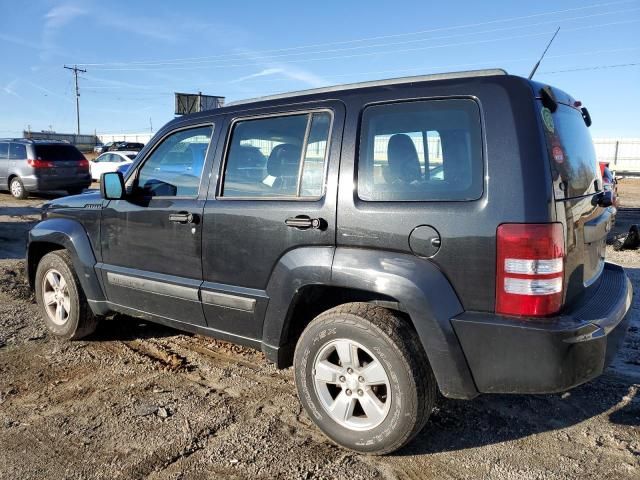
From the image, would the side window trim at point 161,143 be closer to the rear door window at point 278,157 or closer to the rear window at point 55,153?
the rear door window at point 278,157

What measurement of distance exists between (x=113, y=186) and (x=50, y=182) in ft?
41.9

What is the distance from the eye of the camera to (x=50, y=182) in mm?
14977

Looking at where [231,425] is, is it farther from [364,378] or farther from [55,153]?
[55,153]

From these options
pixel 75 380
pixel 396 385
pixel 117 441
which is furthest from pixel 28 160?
pixel 396 385

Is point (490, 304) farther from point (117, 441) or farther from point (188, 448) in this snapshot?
point (117, 441)

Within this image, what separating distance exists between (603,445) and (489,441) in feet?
2.03

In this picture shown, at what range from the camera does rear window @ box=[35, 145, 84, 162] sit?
14945 mm

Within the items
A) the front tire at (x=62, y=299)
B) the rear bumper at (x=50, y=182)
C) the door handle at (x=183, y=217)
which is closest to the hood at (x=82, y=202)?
the front tire at (x=62, y=299)

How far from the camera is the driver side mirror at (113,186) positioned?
A: 388 centimetres

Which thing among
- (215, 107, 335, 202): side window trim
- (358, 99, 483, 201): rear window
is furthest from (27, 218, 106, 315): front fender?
(358, 99, 483, 201): rear window

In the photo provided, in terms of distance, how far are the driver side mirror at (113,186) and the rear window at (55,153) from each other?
1277 cm

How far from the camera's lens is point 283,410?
3.32 metres

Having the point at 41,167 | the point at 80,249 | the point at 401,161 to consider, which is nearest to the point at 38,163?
the point at 41,167

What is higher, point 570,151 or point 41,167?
point 570,151
